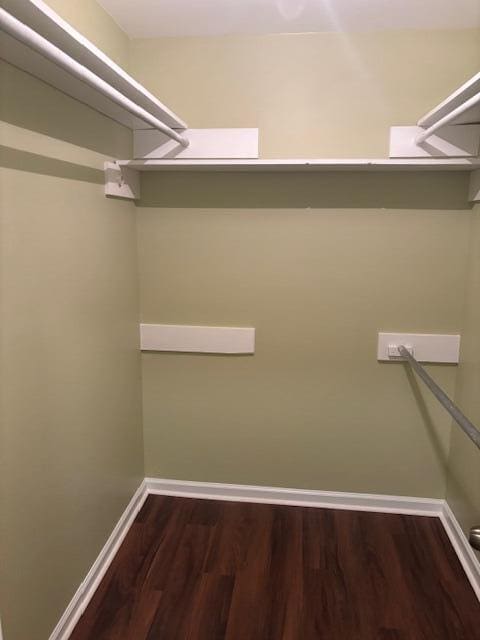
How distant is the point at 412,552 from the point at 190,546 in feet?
3.17

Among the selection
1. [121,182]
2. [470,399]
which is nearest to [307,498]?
[470,399]

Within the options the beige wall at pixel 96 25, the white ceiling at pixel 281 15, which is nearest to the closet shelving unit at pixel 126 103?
the beige wall at pixel 96 25

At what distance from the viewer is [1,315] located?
4.00ft

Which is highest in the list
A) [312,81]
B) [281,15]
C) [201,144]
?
[281,15]

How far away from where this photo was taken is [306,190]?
210 cm

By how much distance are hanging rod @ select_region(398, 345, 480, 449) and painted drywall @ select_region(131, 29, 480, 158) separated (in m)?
0.89

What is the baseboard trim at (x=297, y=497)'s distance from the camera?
7.50 ft

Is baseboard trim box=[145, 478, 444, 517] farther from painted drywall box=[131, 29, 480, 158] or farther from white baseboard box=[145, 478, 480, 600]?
painted drywall box=[131, 29, 480, 158]

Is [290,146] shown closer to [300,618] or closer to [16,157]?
[16,157]

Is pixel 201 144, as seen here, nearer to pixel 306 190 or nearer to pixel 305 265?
pixel 306 190

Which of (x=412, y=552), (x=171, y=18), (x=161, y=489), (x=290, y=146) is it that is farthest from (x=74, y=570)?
(x=171, y=18)

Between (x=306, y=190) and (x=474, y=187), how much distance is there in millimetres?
696

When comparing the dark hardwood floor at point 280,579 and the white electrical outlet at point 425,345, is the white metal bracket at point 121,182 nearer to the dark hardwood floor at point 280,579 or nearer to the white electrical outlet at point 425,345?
the white electrical outlet at point 425,345

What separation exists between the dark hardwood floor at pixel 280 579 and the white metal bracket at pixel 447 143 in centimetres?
167
